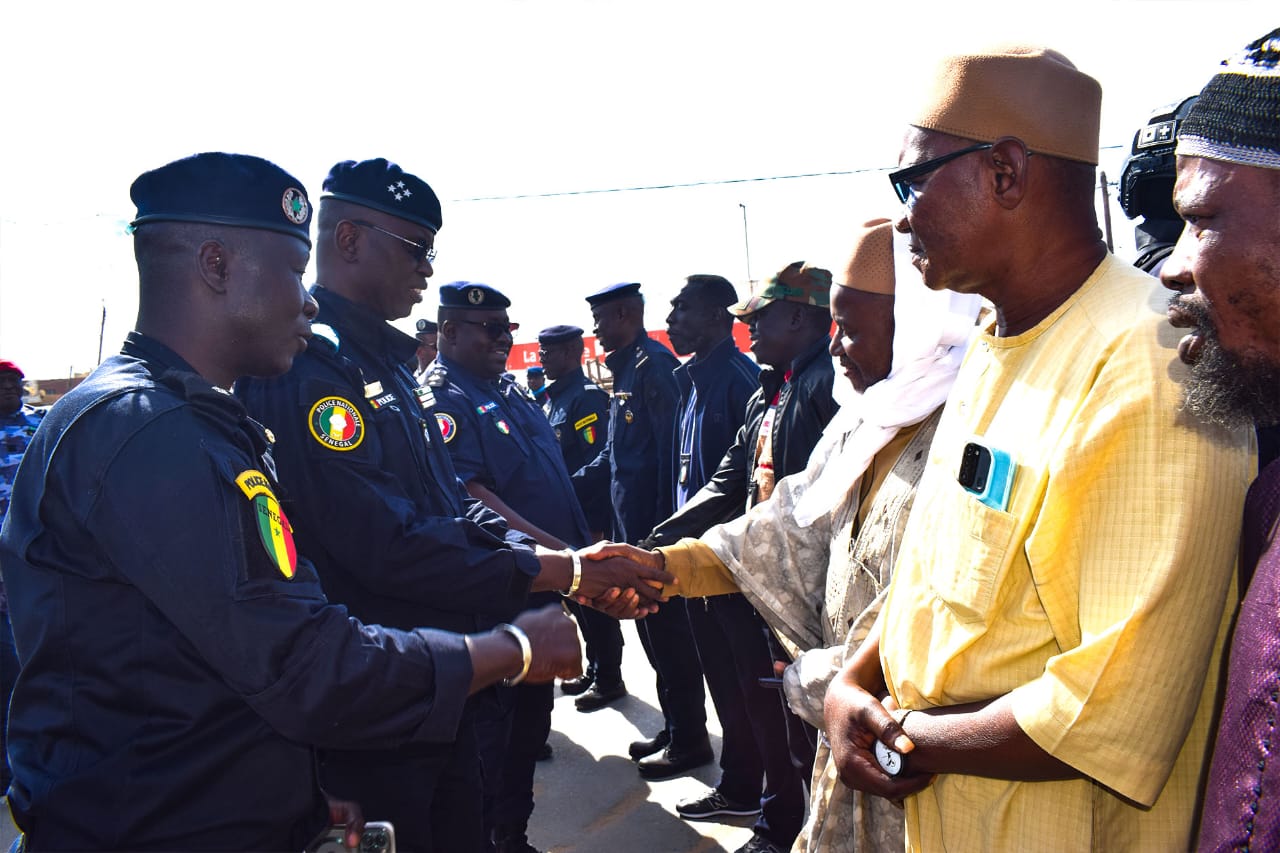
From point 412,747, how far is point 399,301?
1534 mm

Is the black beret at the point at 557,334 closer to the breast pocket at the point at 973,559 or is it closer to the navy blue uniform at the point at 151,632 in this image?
the navy blue uniform at the point at 151,632

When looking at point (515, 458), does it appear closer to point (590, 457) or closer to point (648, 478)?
point (648, 478)

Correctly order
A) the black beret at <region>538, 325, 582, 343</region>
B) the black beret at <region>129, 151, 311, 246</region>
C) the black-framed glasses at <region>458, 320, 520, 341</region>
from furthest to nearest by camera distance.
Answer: the black beret at <region>538, 325, 582, 343</region>, the black-framed glasses at <region>458, 320, 520, 341</region>, the black beret at <region>129, 151, 311, 246</region>

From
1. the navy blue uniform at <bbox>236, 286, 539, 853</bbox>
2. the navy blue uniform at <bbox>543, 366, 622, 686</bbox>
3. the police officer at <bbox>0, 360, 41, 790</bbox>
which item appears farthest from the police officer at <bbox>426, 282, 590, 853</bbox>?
the police officer at <bbox>0, 360, 41, 790</bbox>

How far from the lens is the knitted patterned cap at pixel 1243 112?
46.8 inches

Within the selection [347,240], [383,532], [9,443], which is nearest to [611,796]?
[383,532]

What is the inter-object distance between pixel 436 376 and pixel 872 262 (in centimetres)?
292

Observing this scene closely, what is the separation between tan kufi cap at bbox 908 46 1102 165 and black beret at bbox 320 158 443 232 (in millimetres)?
2109

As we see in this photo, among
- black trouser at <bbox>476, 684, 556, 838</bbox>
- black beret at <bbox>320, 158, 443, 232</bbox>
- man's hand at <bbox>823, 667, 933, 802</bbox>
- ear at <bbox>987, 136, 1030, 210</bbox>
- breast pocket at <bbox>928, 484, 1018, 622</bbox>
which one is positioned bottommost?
black trouser at <bbox>476, 684, 556, 838</bbox>

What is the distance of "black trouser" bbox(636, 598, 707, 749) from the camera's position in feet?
16.4

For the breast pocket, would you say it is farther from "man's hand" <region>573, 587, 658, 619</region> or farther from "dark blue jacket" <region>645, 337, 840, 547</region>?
"dark blue jacket" <region>645, 337, 840, 547</region>

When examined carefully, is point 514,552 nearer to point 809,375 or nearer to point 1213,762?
point 809,375

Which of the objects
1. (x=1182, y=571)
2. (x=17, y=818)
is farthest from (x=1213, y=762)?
(x=17, y=818)

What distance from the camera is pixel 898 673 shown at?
1.71 meters
